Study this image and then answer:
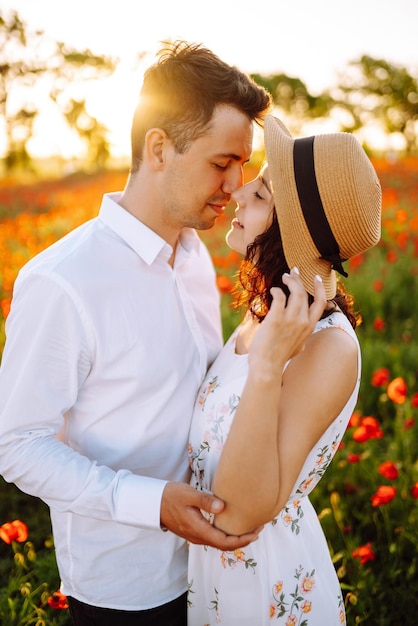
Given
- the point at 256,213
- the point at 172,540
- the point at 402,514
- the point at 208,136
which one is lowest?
the point at 402,514

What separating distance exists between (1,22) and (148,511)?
9.98 m

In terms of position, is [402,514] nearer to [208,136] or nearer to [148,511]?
[148,511]

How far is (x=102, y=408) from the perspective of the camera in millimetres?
1955

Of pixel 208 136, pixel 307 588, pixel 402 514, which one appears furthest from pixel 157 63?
pixel 402 514

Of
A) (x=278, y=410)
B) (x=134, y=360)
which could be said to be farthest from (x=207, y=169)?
(x=278, y=410)

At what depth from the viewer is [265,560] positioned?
1.95m

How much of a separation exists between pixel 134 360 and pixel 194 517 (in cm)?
55

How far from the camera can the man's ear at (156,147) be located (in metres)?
2.17

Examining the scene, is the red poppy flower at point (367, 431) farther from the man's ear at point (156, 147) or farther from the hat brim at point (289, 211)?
the man's ear at point (156, 147)

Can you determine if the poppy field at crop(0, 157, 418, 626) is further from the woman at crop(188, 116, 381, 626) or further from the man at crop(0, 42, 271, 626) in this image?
the man at crop(0, 42, 271, 626)

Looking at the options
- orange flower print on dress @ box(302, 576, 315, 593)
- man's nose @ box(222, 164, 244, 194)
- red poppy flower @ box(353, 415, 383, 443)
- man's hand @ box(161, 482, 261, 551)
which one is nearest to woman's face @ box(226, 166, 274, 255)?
man's nose @ box(222, 164, 244, 194)

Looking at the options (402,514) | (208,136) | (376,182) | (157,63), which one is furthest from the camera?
(402,514)

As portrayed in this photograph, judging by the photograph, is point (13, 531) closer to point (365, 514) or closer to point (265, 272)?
point (265, 272)

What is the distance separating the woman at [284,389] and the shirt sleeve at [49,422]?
1.00 feet
